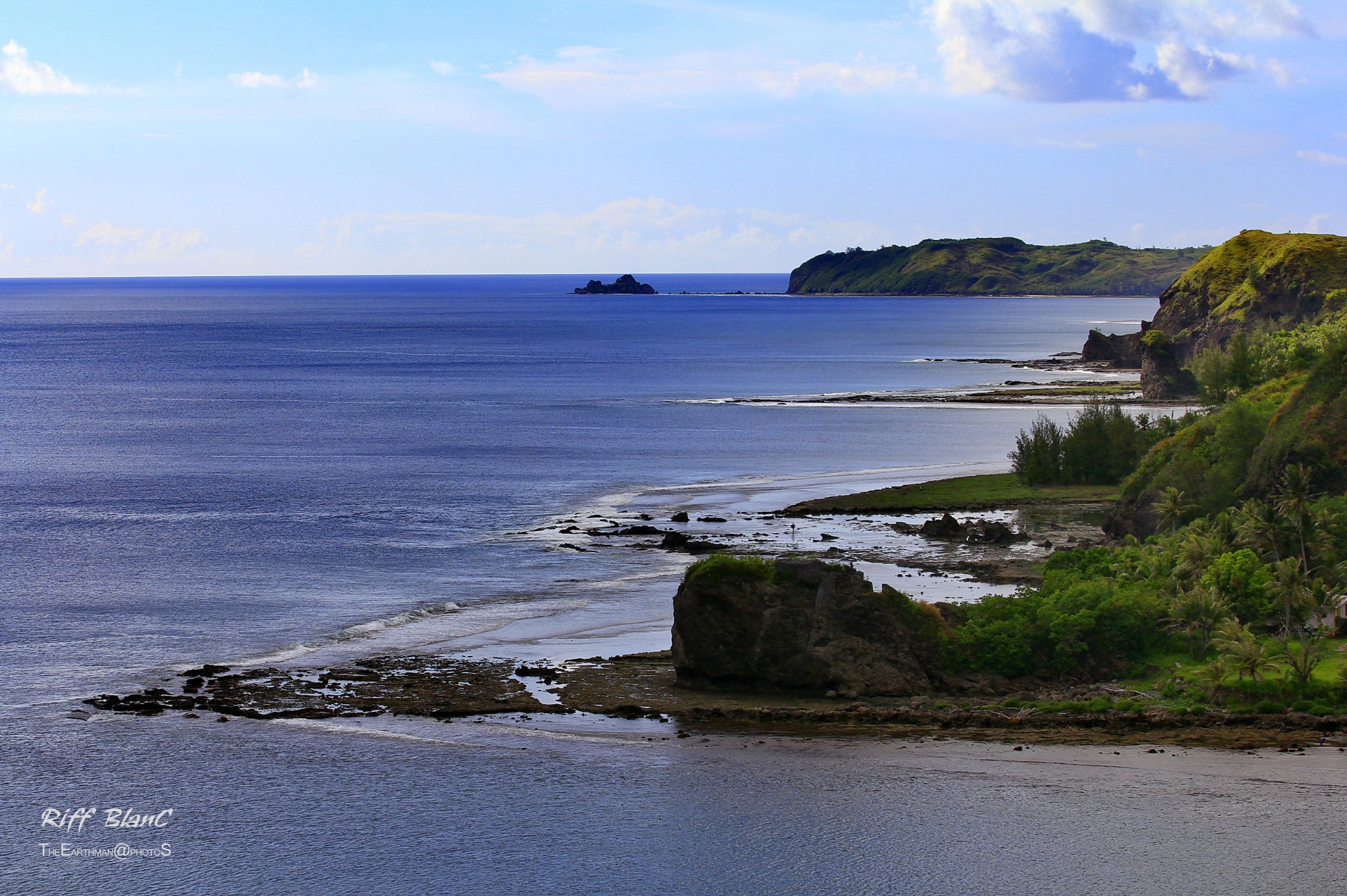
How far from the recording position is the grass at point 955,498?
87000mm

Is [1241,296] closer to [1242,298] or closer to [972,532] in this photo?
[1242,298]

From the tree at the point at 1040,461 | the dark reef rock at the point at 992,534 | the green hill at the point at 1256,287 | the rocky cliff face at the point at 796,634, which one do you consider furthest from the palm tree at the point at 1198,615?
the green hill at the point at 1256,287

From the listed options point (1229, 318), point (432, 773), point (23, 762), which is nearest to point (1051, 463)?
point (432, 773)

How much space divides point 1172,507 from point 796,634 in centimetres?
2563

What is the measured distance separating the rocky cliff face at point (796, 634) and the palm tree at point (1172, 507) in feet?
68.0

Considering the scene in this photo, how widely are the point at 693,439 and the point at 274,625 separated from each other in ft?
234

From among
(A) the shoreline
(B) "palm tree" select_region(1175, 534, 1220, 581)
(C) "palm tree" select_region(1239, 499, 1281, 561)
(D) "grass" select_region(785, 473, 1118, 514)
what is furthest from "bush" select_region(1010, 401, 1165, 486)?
(A) the shoreline

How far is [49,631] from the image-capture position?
→ 57969 millimetres

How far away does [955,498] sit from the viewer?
90.8 m

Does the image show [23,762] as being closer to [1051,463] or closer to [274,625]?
[274,625]

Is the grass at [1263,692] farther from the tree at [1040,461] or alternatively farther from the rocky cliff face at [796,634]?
the tree at [1040,461]

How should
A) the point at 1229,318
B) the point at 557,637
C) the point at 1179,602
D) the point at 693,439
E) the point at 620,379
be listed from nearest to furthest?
the point at 1179,602 < the point at 557,637 < the point at 693,439 < the point at 1229,318 < the point at 620,379

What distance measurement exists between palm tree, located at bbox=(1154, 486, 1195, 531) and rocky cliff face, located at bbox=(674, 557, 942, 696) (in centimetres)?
2073

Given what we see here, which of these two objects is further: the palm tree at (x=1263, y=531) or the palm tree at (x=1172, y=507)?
the palm tree at (x=1172, y=507)
